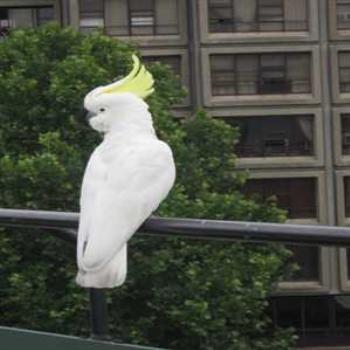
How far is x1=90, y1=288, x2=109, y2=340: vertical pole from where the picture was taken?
205cm

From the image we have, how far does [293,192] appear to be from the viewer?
85.8 ft

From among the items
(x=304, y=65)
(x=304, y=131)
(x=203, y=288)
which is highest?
(x=304, y=65)

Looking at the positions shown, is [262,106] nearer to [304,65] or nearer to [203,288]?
[304,65]

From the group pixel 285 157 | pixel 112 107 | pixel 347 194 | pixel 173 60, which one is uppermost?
pixel 173 60

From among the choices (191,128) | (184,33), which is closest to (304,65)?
(184,33)

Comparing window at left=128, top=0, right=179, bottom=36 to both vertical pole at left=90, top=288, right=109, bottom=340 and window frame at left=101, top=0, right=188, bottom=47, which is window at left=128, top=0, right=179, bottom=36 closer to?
window frame at left=101, top=0, right=188, bottom=47

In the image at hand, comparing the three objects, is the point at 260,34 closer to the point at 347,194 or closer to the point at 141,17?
the point at 141,17

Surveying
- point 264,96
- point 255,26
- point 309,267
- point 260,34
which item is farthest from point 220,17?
point 309,267

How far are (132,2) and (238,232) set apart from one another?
81.2 ft

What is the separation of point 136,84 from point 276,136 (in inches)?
945

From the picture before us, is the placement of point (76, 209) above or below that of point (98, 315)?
below

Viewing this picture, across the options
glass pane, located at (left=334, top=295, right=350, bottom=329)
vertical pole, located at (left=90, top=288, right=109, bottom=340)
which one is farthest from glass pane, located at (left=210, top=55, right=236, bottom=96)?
vertical pole, located at (left=90, top=288, right=109, bottom=340)

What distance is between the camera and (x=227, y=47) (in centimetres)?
2564

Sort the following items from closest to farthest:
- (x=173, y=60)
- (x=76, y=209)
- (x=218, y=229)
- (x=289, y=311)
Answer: (x=218, y=229), (x=76, y=209), (x=173, y=60), (x=289, y=311)
